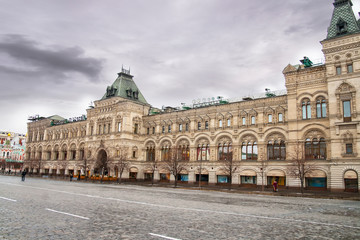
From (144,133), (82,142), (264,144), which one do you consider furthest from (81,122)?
(264,144)

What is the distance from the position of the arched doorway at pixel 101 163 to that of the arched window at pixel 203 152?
67.2 feet

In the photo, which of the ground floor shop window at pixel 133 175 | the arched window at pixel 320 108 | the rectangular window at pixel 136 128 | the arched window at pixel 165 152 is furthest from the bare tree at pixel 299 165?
the rectangular window at pixel 136 128

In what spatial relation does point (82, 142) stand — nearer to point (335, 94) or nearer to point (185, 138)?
point (185, 138)

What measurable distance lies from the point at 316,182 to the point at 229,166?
11.5 meters

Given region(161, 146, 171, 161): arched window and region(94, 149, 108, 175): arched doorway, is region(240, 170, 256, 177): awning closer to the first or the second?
region(161, 146, 171, 161): arched window

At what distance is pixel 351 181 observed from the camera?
120ft

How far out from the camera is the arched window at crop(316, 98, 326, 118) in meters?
40.7

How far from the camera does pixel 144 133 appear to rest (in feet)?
210

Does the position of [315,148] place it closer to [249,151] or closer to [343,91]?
[343,91]

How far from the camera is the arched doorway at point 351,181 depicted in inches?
1420

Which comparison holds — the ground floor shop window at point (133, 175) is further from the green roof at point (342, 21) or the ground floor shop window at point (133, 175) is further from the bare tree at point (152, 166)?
the green roof at point (342, 21)

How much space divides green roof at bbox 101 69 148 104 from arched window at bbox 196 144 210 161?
68.1ft

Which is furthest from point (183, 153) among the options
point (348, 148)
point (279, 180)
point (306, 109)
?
point (348, 148)

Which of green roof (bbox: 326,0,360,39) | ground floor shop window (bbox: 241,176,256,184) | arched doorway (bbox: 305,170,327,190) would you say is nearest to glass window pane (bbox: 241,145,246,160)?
ground floor shop window (bbox: 241,176,256,184)
